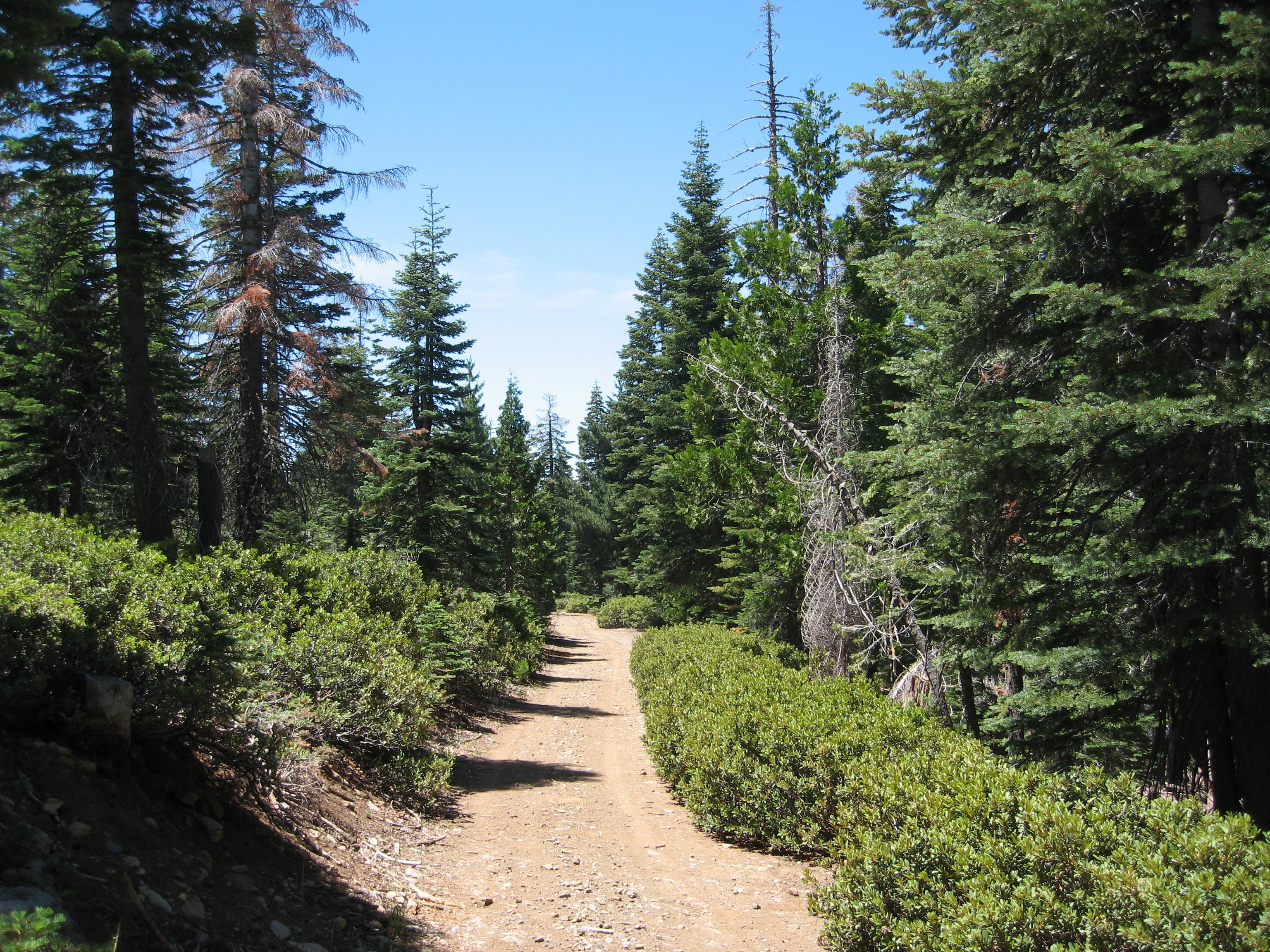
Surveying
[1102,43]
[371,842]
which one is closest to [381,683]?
[371,842]

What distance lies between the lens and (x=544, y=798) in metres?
9.30

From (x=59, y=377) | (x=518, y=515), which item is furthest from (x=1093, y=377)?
(x=518, y=515)

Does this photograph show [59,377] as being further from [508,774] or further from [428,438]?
[508,774]

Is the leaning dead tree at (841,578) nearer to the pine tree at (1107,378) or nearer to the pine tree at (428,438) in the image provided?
the pine tree at (1107,378)

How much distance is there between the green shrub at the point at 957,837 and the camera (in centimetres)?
314

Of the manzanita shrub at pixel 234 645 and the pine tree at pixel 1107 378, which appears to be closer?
the manzanita shrub at pixel 234 645

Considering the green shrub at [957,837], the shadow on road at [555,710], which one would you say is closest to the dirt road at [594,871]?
the green shrub at [957,837]

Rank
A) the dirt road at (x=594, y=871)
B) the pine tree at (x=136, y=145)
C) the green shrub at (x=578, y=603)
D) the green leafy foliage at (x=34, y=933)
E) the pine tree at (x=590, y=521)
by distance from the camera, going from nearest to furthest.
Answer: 1. the green leafy foliage at (x=34, y=933)
2. the dirt road at (x=594, y=871)
3. the pine tree at (x=136, y=145)
4. the pine tree at (x=590, y=521)
5. the green shrub at (x=578, y=603)

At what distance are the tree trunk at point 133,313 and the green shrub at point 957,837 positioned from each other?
→ 23.2 feet

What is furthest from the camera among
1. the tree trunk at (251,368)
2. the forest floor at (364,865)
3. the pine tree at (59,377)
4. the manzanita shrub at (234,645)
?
the tree trunk at (251,368)

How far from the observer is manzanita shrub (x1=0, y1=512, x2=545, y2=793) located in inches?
173

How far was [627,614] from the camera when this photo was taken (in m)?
39.3

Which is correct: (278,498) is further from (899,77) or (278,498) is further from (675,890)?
(899,77)

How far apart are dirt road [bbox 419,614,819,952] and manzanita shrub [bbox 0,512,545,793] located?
1234mm
